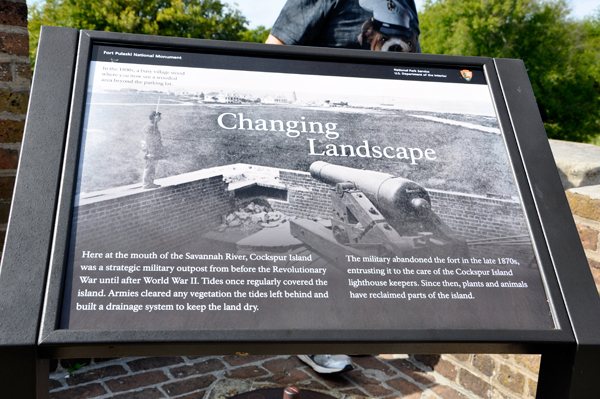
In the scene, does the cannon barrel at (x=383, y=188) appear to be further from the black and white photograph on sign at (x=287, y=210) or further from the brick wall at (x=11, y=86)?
the brick wall at (x=11, y=86)

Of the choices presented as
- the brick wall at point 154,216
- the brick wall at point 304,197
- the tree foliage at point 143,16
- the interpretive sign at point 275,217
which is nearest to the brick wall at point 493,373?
the interpretive sign at point 275,217

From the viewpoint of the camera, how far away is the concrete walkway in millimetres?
2764

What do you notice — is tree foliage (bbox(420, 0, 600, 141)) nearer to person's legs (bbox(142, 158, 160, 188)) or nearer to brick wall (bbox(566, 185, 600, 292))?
brick wall (bbox(566, 185, 600, 292))

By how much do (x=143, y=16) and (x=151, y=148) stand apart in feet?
96.1

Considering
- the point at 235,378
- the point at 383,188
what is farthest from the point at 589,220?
the point at 235,378

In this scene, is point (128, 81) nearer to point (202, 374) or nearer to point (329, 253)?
point (329, 253)

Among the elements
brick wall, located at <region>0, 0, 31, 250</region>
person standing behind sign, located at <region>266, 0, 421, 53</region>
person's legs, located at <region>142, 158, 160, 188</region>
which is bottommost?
person's legs, located at <region>142, 158, 160, 188</region>

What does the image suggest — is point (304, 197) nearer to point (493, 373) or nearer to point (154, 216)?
point (154, 216)

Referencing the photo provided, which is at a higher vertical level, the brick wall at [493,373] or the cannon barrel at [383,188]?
the cannon barrel at [383,188]

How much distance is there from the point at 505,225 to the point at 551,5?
37.9 m

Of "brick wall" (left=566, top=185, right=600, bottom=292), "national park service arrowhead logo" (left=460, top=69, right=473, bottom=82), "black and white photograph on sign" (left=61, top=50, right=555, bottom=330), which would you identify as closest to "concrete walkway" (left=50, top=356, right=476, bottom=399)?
"brick wall" (left=566, top=185, right=600, bottom=292)

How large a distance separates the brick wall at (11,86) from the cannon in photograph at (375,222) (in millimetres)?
1661

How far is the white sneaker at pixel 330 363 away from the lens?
2955 mm

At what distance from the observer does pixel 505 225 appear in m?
1.43
